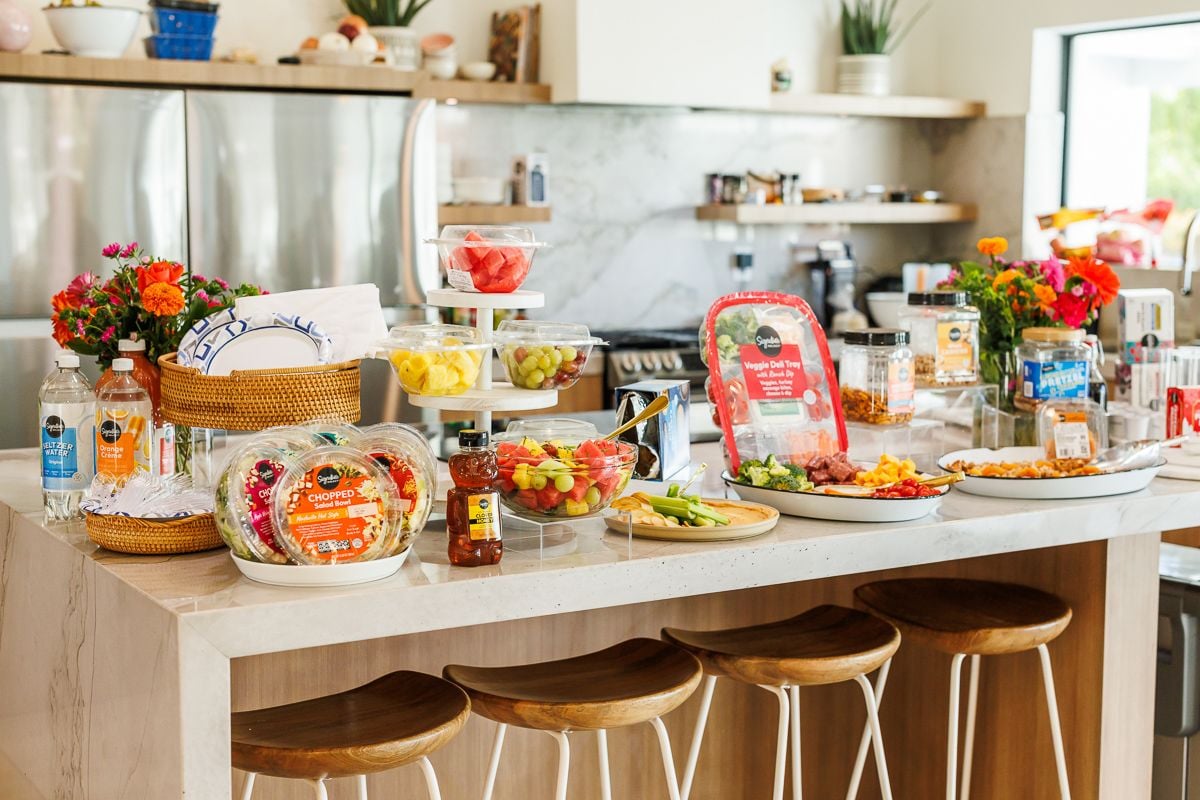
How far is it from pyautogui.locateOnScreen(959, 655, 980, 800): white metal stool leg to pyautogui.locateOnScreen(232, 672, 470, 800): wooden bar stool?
3.63 feet

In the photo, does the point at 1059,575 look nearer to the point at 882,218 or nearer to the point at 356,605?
the point at 356,605

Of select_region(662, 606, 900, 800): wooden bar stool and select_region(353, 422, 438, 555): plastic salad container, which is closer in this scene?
select_region(353, 422, 438, 555): plastic salad container

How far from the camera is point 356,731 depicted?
6.49 ft

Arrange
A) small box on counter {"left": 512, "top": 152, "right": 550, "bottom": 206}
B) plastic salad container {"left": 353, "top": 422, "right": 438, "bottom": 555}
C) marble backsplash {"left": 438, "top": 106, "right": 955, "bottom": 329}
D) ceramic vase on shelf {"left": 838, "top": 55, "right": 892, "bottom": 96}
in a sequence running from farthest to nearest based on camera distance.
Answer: ceramic vase on shelf {"left": 838, "top": 55, "right": 892, "bottom": 96} → marble backsplash {"left": 438, "top": 106, "right": 955, "bottom": 329} → small box on counter {"left": 512, "top": 152, "right": 550, "bottom": 206} → plastic salad container {"left": 353, "top": 422, "right": 438, "bottom": 555}

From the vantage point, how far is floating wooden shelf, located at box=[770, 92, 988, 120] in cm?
571

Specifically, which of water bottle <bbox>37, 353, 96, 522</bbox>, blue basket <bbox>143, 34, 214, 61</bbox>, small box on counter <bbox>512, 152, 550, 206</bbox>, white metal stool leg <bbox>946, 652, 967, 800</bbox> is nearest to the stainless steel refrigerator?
blue basket <bbox>143, 34, 214, 61</bbox>

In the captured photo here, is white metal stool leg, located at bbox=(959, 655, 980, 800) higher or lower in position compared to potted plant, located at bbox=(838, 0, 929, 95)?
lower

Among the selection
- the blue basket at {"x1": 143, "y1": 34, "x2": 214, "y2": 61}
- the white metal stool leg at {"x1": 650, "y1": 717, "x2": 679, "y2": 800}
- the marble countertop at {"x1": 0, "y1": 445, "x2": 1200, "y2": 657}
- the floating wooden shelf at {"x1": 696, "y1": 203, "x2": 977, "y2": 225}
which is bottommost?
the white metal stool leg at {"x1": 650, "y1": 717, "x2": 679, "y2": 800}

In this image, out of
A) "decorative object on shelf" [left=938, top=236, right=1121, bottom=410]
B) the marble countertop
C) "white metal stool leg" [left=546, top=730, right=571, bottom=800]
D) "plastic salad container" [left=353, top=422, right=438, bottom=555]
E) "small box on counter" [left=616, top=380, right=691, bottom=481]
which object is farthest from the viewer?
"decorative object on shelf" [left=938, top=236, right=1121, bottom=410]

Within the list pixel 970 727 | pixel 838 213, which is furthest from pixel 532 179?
pixel 970 727

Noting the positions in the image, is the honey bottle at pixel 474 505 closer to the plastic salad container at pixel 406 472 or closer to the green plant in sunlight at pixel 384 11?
the plastic salad container at pixel 406 472

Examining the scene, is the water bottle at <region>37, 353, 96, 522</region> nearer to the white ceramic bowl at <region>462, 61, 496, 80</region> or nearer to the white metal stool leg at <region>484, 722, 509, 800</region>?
the white metal stool leg at <region>484, 722, 509, 800</region>

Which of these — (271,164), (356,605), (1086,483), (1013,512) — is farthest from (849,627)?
(271,164)

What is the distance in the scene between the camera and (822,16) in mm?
6156
